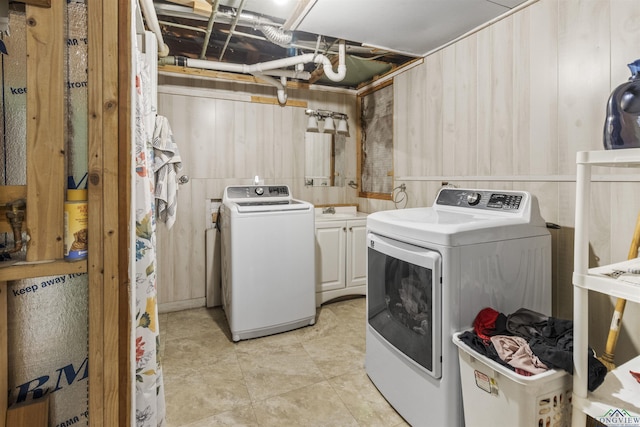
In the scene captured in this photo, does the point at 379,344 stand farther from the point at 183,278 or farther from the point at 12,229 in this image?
the point at 183,278

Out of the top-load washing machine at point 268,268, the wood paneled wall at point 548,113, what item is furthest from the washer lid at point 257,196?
the wood paneled wall at point 548,113

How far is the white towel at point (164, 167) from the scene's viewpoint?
1740mm

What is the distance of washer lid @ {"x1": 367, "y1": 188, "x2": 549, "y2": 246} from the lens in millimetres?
1466

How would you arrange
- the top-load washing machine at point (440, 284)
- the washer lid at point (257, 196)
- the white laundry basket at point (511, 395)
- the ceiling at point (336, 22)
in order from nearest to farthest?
the white laundry basket at point (511, 395) → the top-load washing machine at point (440, 284) → the ceiling at point (336, 22) → the washer lid at point (257, 196)

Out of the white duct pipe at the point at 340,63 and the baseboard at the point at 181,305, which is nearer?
the white duct pipe at the point at 340,63

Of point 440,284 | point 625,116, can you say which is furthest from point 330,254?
point 625,116

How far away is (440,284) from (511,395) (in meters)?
0.46

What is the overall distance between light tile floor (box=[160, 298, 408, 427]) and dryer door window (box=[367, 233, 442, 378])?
414mm

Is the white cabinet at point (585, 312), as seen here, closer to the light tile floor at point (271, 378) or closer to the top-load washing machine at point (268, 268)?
the light tile floor at point (271, 378)

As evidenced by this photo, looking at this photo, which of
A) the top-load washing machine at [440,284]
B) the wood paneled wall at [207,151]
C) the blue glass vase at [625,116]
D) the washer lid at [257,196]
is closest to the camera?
the blue glass vase at [625,116]

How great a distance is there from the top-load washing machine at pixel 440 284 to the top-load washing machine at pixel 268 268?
2.78 feet

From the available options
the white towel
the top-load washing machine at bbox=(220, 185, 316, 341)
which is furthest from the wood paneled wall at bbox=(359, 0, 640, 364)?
the white towel

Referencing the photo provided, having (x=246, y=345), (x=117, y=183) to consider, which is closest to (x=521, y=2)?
(x=117, y=183)

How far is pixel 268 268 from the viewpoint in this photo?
101 inches
